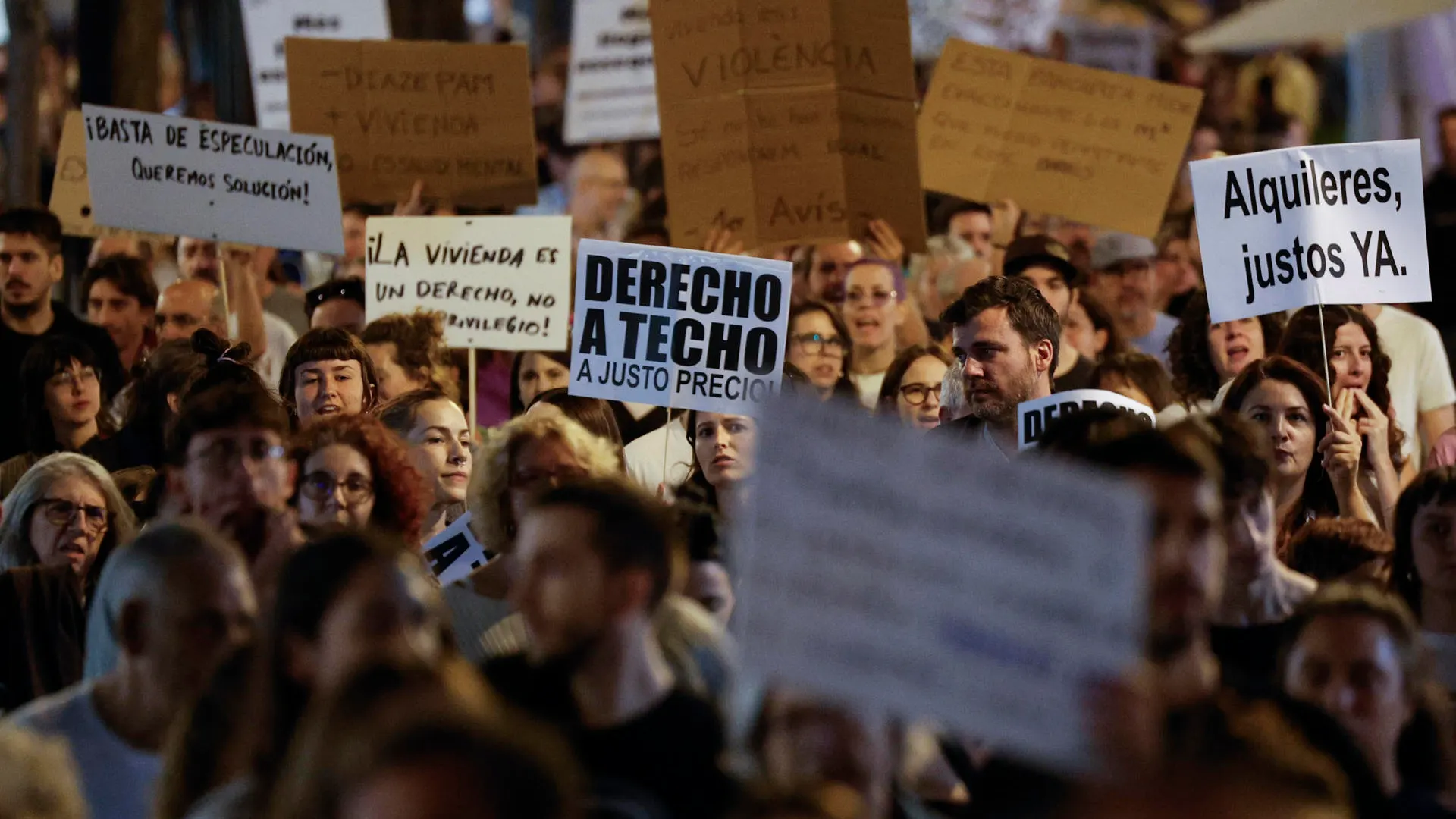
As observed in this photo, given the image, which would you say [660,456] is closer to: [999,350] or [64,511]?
[999,350]

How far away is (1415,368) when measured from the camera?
363 inches

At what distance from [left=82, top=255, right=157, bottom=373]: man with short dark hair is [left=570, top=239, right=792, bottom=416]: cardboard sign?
293 cm

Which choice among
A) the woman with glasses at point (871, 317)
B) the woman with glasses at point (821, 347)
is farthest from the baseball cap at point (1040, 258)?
the woman with glasses at point (821, 347)

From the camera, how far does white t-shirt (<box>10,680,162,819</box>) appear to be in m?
4.40

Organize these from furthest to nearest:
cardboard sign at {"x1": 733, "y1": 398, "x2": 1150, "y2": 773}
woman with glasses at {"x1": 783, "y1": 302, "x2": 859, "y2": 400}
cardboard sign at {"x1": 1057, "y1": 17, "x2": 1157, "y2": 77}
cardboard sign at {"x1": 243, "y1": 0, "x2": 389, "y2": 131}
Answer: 1. cardboard sign at {"x1": 1057, "y1": 17, "x2": 1157, "y2": 77}
2. cardboard sign at {"x1": 243, "y1": 0, "x2": 389, "y2": 131}
3. woman with glasses at {"x1": 783, "y1": 302, "x2": 859, "y2": 400}
4. cardboard sign at {"x1": 733, "y1": 398, "x2": 1150, "y2": 773}

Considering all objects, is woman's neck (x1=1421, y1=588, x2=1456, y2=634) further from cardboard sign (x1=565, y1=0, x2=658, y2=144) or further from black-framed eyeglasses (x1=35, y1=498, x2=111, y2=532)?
cardboard sign (x1=565, y1=0, x2=658, y2=144)

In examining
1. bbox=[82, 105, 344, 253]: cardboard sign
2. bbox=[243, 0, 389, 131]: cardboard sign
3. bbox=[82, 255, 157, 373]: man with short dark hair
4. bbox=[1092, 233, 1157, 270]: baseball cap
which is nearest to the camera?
bbox=[82, 105, 344, 253]: cardboard sign

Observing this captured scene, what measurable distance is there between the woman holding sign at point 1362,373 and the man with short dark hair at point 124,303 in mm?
4824

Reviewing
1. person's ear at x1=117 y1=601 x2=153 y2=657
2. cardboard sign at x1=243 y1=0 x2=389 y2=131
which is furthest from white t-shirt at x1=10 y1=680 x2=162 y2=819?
cardboard sign at x1=243 y1=0 x2=389 y2=131

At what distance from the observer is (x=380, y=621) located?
398cm

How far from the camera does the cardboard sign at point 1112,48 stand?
62.4ft

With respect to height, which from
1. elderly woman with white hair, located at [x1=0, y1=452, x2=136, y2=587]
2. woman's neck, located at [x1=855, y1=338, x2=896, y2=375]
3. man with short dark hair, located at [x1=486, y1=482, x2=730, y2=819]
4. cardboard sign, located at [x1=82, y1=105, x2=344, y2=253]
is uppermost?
cardboard sign, located at [x1=82, y1=105, x2=344, y2=253]

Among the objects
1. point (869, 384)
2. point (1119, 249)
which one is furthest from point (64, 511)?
point (1119, 249)

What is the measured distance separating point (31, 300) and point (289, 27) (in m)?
4.16
